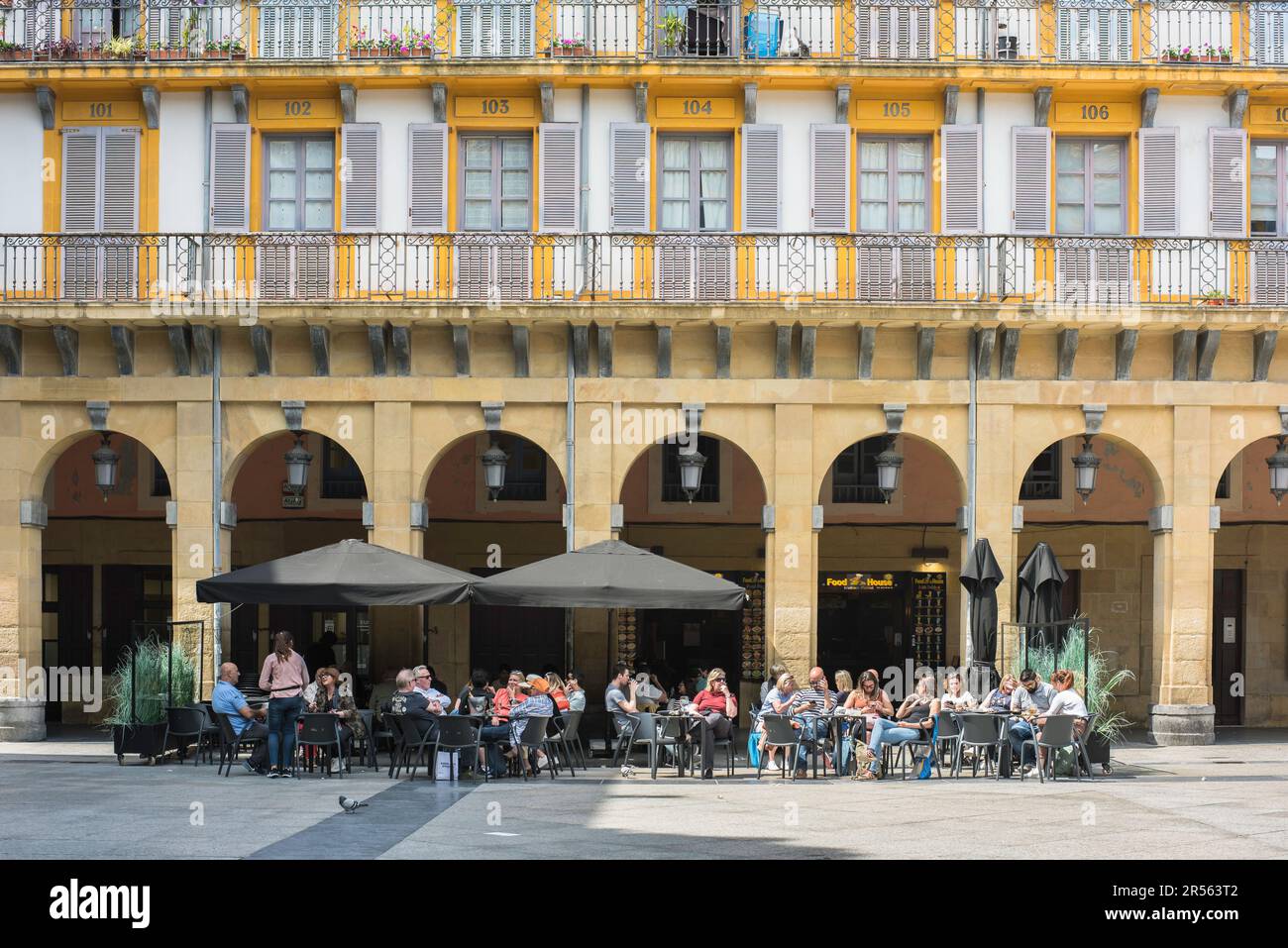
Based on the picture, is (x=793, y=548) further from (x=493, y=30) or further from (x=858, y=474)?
(x=493, y=30)

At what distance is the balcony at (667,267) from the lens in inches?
984

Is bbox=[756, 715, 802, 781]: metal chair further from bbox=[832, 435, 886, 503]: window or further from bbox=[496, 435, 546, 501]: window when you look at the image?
bbox=[496, 435, 546, 501]: window

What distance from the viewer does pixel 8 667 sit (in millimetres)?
25109

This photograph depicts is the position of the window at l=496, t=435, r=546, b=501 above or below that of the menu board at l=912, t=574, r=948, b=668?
above

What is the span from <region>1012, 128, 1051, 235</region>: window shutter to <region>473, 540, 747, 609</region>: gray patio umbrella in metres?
7.75

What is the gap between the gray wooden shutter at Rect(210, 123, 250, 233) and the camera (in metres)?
25.4

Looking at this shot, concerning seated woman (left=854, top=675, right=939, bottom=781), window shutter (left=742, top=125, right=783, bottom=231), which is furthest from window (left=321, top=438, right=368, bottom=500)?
seated woman (left=854, top=675, right=939, bottom=781)

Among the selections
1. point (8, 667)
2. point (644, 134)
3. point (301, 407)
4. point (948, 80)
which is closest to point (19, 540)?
point (8, 667)

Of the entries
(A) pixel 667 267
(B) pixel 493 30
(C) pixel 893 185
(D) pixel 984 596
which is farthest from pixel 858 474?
(B) pixel 493 30

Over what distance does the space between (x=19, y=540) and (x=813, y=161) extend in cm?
1189

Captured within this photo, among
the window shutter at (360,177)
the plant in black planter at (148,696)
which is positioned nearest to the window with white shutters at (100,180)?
the window shutter at (360,177)

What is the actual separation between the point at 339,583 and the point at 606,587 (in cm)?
289

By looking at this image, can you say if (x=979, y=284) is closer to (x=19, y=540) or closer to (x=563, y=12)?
(x=563, y=12)

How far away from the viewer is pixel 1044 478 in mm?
28672
